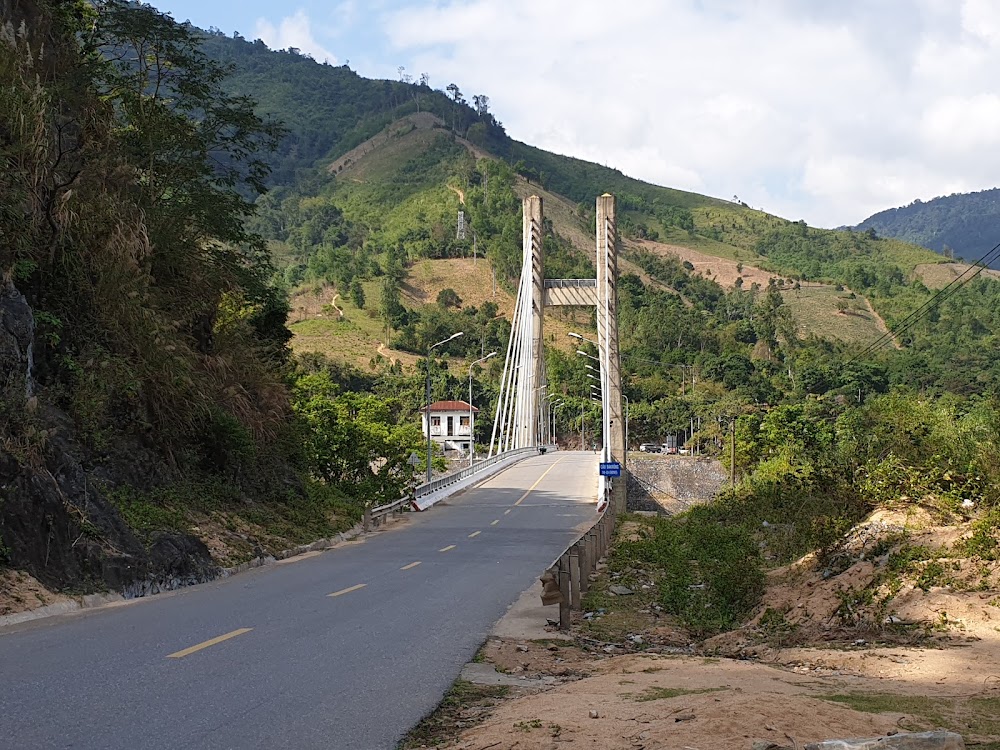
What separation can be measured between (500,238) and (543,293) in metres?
98.4

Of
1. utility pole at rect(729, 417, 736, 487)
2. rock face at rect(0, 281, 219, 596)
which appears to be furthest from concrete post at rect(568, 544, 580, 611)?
utility pole at rect(729, 417, 736, 487)

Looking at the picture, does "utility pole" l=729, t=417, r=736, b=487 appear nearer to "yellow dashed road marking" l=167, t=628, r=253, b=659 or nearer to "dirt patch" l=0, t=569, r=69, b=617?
"dirt patch" l=0, t=569, r=69, b=617

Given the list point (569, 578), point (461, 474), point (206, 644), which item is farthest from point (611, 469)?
point (206, 644)

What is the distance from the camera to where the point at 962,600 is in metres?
12.4

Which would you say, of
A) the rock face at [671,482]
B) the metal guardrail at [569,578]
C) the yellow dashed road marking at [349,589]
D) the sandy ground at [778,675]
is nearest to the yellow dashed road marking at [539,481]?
the rock face at [671,482]

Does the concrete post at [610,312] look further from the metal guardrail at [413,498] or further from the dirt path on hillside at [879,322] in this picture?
the dirt path on hillside at [879,322]

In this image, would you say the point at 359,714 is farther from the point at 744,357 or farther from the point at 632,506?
the point at 744,357

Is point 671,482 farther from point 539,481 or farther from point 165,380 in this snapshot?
point 165,380

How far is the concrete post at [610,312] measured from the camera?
5731 cm

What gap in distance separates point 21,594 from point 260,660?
17.8 ft

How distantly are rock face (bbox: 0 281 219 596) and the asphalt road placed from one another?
2.41ft

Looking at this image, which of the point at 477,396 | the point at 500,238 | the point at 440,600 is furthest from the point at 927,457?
the point at 500,238

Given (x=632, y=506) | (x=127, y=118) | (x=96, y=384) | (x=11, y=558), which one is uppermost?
(x=127, y=118)

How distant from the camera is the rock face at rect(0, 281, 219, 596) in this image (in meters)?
15.3
